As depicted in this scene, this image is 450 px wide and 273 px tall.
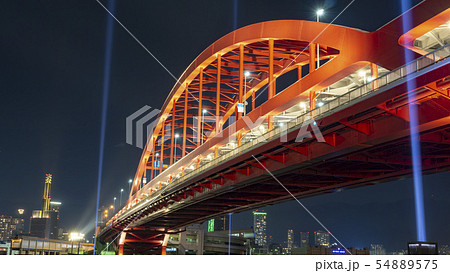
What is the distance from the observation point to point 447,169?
28.0 metres

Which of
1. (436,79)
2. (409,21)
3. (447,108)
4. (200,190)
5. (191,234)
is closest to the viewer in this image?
(436,79)

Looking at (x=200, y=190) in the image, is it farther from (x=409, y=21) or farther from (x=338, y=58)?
(x=409, y=21)

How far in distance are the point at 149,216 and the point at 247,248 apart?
86129mm

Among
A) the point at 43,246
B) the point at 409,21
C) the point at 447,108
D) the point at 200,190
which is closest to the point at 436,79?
the point at 447,108

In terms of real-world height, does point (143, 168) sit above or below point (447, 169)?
above

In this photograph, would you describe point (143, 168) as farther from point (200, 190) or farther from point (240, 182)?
point (240, 182)

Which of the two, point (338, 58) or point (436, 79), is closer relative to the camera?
point (436, 79)

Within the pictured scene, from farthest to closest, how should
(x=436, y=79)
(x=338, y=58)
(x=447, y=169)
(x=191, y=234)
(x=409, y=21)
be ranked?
(x=191, y=234)
(x=447, y=169)
(x=338, y=58)
(x=409, y=21)
(x=436, y=79)

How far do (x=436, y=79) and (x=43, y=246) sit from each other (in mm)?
86191

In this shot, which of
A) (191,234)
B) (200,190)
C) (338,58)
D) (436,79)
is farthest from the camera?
(191,234)

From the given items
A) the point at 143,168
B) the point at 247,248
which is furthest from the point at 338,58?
the point at 247,248

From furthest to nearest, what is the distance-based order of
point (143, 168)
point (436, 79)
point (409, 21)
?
point (143, 168), point (409, 21), point (436, 79)

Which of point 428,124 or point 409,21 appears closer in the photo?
point 428,124
